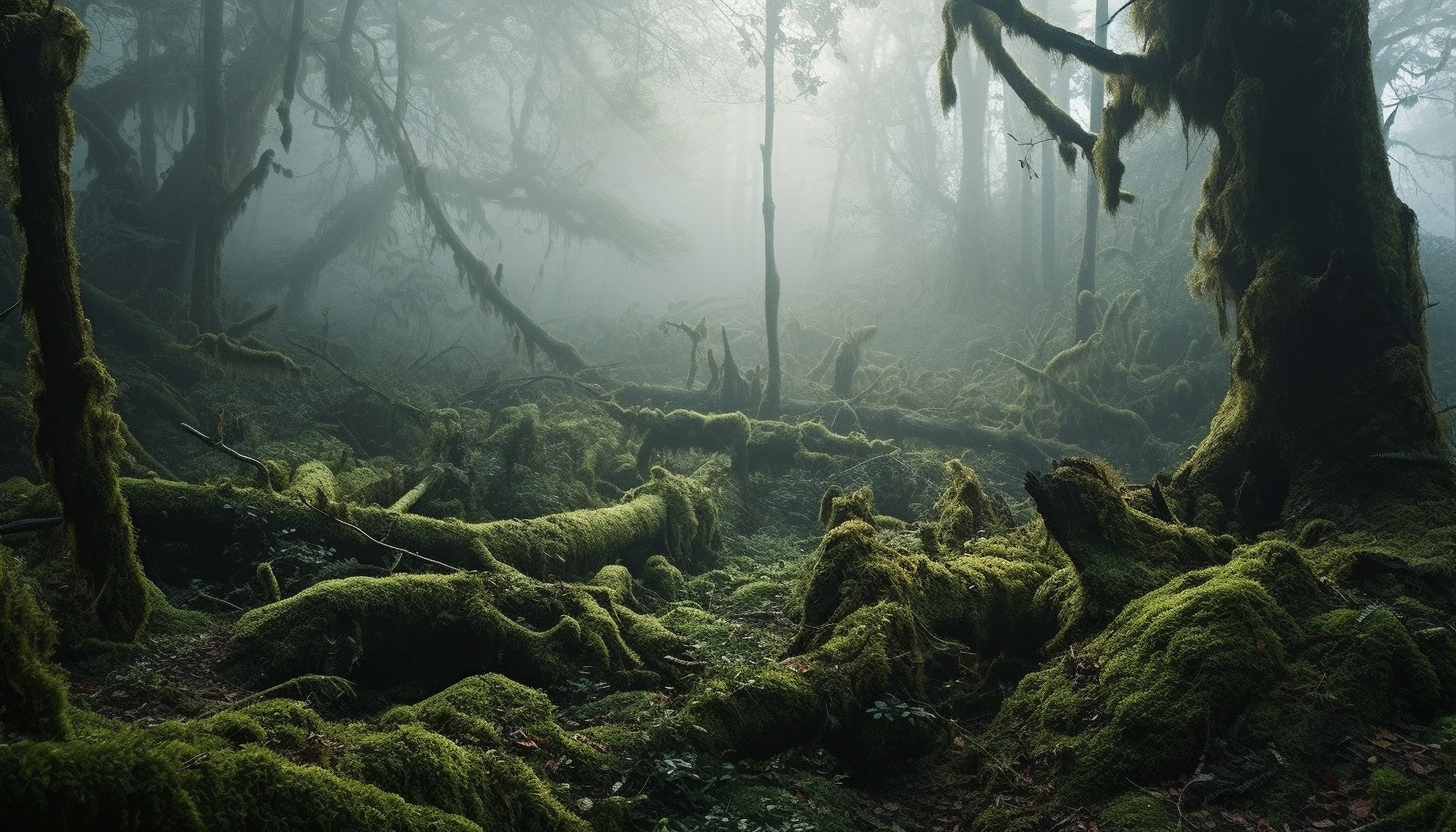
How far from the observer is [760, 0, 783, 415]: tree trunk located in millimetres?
18109

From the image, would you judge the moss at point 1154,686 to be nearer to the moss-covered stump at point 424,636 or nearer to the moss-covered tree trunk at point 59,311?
the moss-covered stump at point 424,636

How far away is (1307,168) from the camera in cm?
737

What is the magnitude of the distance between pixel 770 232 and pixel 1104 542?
1598 cm

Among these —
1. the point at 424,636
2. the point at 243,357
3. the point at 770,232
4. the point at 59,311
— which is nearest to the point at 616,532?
the point at 424,636

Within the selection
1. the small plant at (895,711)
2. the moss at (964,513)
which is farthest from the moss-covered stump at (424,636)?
the moss at (964,513)

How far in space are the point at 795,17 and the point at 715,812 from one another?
75.6 feet

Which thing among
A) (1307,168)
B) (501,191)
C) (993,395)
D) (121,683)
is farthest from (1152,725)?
(501,191)

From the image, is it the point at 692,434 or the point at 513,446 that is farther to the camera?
the point at 692,434

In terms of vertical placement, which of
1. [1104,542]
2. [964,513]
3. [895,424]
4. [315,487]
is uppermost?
[895,424]

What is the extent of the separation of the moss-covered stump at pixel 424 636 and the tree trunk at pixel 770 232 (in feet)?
41.6

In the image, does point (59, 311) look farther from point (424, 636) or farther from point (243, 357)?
point (243, 357)

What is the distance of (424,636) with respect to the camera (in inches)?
201

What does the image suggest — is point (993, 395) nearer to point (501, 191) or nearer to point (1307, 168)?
point (1307, 168)

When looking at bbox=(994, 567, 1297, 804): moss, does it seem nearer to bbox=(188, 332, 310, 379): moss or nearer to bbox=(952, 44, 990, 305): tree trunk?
bbox=(188, 332, 310, 379): moss
